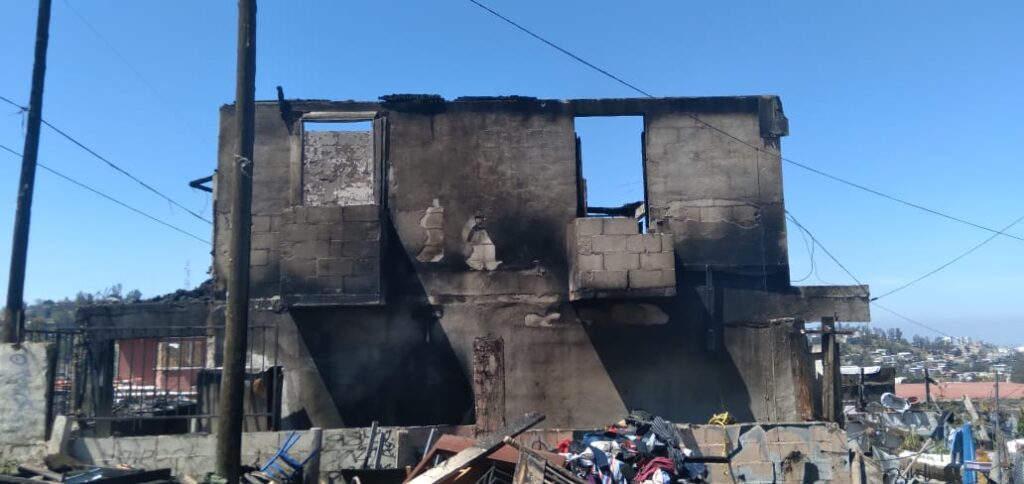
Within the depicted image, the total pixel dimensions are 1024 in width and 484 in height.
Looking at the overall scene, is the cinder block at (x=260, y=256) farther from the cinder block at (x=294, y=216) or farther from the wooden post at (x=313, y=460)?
the wooden post at (x=313, y=460)

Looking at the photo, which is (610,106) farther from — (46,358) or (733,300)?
(46,358)

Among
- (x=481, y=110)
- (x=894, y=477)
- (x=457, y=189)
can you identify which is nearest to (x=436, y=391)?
(x=457, y=189)

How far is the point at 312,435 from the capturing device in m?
10.4

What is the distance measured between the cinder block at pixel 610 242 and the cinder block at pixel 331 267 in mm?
4259

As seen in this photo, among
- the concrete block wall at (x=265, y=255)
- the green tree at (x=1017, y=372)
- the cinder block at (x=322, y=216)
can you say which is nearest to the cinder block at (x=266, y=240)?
the concrete block wall at (x=265, y=255)

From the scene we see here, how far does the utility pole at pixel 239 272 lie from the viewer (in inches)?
312

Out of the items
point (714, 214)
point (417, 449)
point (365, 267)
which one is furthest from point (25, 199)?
point (714, 214)

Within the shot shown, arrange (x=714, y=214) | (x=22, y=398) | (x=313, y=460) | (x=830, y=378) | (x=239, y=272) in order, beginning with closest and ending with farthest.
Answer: (x=239, y=272) < (x=22, y=398) < (x=313, y=460) < (x=830, y=378) < (x=714, y=214)

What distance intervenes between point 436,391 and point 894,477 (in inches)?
303

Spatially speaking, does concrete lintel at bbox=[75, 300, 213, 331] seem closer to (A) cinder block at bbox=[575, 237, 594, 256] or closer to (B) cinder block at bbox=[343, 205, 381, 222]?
(B) cinder block at bbox=[343, 205, 381, 222]

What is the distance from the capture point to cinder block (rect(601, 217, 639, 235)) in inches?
501

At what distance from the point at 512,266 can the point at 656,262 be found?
265cm

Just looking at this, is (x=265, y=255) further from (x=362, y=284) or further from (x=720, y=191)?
(x=720, y=191)

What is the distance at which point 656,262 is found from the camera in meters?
12.6
